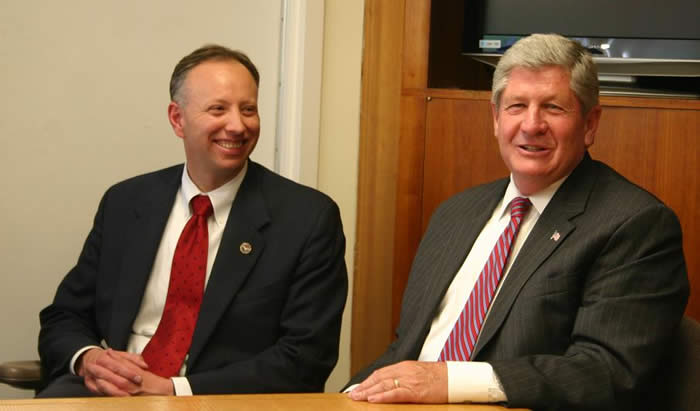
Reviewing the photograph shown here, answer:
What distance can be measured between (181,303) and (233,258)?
0.64 ft

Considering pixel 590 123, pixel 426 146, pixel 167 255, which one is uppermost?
pixel 590 123

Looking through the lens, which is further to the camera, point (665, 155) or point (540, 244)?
point (665, 155)

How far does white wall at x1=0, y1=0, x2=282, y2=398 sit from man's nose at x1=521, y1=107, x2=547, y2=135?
5.10ft

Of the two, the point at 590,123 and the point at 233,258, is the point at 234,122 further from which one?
the point at 590,123

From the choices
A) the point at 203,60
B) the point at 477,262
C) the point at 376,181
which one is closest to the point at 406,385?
the point at 477,262

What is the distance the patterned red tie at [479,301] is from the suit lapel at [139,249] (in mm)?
911

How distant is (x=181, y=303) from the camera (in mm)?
2596

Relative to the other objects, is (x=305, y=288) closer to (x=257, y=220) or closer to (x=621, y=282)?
(x=257, y=220)

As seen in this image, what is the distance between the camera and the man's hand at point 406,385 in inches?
70.6

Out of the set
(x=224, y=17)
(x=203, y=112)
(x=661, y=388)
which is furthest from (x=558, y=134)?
(x=224, y=17)

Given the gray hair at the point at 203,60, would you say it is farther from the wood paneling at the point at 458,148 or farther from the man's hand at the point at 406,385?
the man's hand at the point at 406,385

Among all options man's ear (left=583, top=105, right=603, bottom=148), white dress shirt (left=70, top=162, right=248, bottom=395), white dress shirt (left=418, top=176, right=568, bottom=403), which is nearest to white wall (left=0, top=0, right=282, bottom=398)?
white dress shirt (left=70, top=162, right=248, bottom=395)

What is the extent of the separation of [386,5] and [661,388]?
5.77 ft

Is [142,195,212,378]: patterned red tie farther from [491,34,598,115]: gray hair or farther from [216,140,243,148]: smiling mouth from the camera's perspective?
[491,34,598,115]: gray hair
